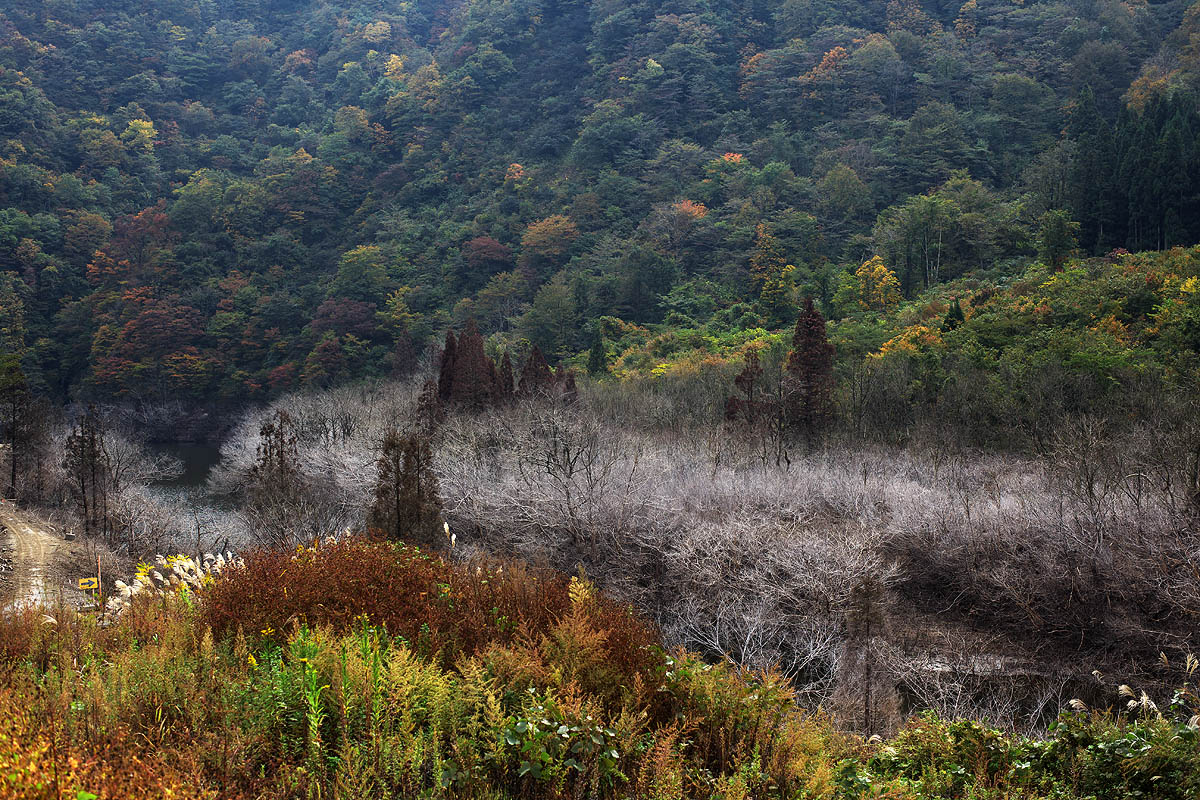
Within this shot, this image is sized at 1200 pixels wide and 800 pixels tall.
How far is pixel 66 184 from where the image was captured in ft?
205

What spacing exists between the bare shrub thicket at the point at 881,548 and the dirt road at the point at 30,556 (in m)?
7.21

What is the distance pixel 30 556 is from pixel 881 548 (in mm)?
20864

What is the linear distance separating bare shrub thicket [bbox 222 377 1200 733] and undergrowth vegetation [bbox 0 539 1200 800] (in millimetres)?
6497

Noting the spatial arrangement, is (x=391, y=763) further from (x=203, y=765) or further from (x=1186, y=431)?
(x=1186, y=431)

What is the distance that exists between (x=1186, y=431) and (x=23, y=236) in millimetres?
73178

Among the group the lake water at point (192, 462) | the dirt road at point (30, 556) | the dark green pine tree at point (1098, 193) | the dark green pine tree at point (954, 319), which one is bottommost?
the lake water at point (192, 462)

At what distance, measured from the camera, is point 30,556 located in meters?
17.9

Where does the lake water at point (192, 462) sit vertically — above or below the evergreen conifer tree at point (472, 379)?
below

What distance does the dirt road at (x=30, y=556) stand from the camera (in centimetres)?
1521

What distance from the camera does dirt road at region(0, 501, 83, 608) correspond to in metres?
15.2

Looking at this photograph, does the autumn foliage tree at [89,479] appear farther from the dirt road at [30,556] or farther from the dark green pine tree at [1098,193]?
the dark green pine tree at [1098,193]

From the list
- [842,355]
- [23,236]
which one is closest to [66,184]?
[23,236]

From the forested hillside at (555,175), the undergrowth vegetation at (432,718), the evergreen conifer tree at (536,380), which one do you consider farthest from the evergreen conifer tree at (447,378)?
the undergrowth vegetation at (432,718)

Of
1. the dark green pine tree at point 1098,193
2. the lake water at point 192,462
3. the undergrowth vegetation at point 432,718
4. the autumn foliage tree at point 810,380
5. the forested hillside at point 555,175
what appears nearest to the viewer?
the undergrowth vegetation at point 432,718
